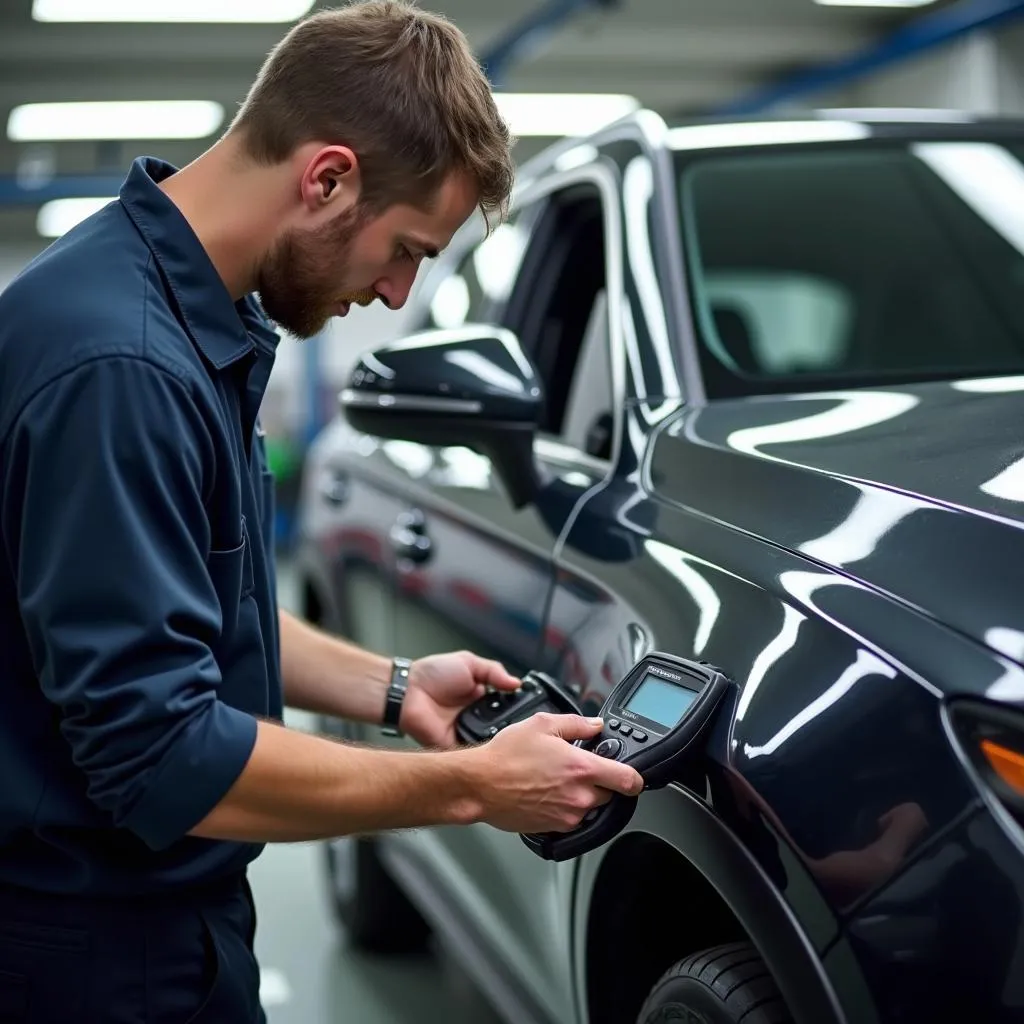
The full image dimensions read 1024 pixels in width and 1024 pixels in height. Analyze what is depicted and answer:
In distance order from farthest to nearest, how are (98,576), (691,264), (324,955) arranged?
(324,955), (691,264), (98,576)

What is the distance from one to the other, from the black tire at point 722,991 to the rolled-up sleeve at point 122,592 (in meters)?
0.46

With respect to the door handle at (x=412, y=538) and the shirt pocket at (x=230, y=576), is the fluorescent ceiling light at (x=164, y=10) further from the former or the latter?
the shirt pocket at (x=230, y=576)

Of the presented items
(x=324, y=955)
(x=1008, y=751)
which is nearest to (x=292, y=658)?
(x=1008, y=751)

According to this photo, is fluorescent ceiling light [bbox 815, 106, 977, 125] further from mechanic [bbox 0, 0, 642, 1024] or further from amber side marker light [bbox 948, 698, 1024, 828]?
amber side marker light [bbox 948, 698, 1024, 828]

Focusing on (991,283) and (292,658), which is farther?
(991,283)

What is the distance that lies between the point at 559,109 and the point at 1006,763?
11609 millimetres

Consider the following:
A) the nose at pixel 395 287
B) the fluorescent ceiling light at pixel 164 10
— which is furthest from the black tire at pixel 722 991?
the fluorescent ceiling light at pixel 164 10

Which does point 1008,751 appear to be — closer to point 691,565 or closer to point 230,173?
point 691,565

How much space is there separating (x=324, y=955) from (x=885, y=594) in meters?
2.36

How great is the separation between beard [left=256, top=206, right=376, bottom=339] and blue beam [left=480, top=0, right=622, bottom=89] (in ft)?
21.9

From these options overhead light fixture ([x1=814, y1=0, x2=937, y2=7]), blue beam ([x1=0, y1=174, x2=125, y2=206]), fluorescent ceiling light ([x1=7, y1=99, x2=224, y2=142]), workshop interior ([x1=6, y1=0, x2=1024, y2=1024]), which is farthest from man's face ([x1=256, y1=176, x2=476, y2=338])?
blue beam ([x1=0, y1=174, x2=125, y2=206])

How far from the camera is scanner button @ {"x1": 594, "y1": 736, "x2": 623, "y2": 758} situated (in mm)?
1329

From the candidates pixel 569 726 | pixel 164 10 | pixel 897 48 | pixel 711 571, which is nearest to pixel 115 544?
pixel 569 726

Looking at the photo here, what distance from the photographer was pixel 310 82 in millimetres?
1347
